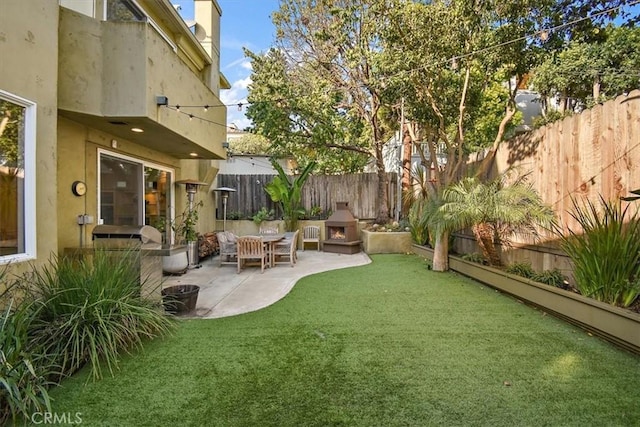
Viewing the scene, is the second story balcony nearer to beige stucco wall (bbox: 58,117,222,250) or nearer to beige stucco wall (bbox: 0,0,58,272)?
beige stucco wall (bbox: 58,117,222,250)

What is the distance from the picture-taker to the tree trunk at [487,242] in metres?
6.12

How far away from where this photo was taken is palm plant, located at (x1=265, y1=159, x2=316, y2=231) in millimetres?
11516

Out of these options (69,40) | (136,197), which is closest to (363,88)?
(136,197)

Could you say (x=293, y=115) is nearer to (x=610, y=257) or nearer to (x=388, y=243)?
(x=388, y=243)

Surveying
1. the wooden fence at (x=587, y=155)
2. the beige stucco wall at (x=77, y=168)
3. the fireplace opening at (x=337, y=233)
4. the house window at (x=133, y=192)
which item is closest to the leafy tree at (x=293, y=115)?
the fireplace opening at (x=337, y=233)

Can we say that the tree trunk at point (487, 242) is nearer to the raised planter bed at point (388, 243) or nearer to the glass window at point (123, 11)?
the raised planter bed at point (388, 243)

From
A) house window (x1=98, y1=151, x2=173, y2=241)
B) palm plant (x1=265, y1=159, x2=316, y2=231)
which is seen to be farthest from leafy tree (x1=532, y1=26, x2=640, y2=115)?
house window (x1=98, y1=151, x2=173, y2=241)

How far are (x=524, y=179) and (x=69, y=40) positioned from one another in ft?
24.3

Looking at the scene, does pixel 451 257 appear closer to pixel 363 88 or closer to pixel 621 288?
pixel 621 288

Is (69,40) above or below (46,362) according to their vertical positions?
above

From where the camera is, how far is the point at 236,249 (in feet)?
27.3

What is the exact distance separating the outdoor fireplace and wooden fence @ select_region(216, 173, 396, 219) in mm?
1651

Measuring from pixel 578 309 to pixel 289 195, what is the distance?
866 centimetres

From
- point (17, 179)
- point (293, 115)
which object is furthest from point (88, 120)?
point (293, 115)
